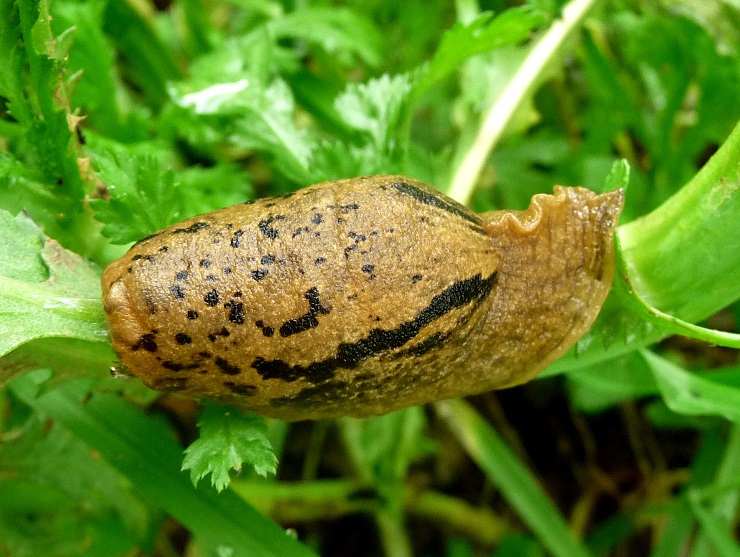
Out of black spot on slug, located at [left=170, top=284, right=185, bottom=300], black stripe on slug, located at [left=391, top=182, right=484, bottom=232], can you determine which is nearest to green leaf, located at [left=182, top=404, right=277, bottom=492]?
black spot on slug, located at [left=170, top=284, right=185, bottom=300]

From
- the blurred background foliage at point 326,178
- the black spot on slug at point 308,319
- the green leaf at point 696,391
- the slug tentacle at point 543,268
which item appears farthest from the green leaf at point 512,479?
the black spot on slug at point 308,319

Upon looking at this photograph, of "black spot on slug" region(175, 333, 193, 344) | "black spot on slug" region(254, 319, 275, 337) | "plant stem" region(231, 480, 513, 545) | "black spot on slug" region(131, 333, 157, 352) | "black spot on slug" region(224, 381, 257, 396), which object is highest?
"black spot on slug" region(254, 319, 275, 337)

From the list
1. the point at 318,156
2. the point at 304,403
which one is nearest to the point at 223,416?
the point at 304,403

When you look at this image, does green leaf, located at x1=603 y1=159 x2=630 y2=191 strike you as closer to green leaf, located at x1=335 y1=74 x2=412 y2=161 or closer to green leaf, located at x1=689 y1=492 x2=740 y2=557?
green leaf, located at x1=335 y1=74 x2=412 y2=161

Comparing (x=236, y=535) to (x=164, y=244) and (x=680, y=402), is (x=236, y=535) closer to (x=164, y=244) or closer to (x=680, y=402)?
(x=164, y=244)

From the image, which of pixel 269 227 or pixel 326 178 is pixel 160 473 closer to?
pixel 269 227

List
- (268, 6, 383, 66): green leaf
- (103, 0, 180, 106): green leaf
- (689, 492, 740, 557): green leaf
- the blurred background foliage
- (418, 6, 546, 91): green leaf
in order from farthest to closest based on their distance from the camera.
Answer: (103, 0, 180, 106): green leaf < (268, 6, 383, 66): green leaf < (689, 492, 740, 557): green leaf < (418, 6, 546, 91): green leaf < the blurred background foliage

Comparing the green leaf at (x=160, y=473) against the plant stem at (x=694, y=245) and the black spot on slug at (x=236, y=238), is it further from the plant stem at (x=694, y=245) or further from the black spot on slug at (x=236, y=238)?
the plant stem at (x=694, y=245)
